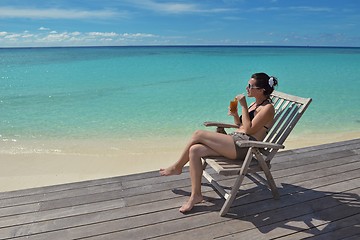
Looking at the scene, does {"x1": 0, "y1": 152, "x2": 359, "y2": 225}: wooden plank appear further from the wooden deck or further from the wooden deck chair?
the wooden deck chair

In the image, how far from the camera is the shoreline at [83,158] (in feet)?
16.6

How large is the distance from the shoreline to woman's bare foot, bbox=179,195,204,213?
2.55 meters

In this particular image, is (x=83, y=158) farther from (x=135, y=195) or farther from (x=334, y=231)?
(x=334, y=231)

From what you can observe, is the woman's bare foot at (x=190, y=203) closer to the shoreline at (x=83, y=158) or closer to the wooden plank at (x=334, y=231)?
the wooden plank at (x=334, y=231)

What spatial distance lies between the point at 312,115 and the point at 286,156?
20.9 ft

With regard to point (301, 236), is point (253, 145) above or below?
above

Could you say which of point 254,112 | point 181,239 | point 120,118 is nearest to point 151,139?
point 120,118

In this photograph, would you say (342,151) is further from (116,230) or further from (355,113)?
(355,113)

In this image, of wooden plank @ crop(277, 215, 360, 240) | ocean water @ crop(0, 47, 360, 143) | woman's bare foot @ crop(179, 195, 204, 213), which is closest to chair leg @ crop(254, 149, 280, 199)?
wooden plank @ crop(277, 215, 360, 240)

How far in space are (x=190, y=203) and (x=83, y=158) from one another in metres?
3.70

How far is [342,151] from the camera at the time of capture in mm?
4293

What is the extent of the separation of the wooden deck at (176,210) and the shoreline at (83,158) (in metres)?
1.87

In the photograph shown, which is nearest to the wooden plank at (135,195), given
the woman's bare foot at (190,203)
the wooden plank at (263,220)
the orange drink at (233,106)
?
the woman's bare foot at (190,203)

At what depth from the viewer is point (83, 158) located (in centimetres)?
596
